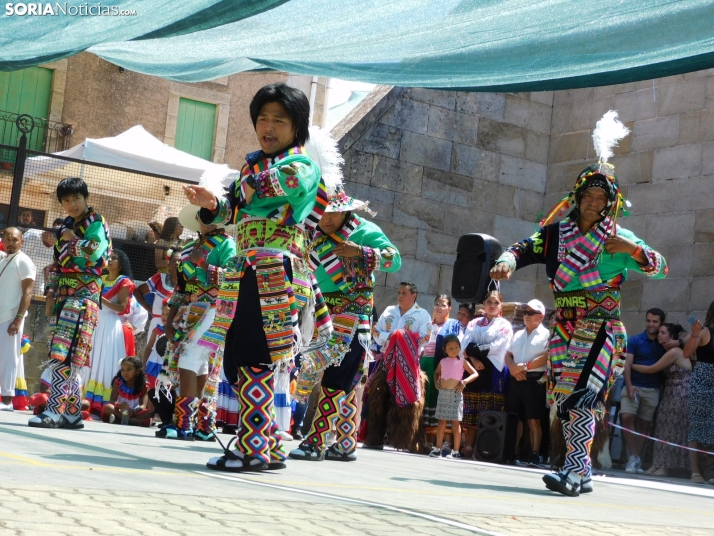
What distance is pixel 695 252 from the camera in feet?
43.3

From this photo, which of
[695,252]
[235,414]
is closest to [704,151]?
[695,252]

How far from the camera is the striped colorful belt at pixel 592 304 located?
6359mm

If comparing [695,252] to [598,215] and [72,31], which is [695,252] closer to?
[598,215]

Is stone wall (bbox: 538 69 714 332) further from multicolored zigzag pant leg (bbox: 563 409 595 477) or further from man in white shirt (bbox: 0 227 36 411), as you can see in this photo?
man in white shirt (bbox: 0 227 36 411)

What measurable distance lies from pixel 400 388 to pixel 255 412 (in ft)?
19.1

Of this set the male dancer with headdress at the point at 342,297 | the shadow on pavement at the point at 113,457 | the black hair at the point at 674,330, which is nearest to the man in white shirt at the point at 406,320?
the black hair at the point at 674,330

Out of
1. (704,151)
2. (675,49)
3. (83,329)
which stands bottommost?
(83,329)

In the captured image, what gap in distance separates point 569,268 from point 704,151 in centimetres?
769

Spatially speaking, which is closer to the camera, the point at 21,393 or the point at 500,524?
the point at 500,524

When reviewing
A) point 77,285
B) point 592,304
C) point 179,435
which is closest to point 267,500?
point 592,304

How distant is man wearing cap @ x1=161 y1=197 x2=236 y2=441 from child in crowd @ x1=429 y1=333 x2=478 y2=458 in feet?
10.2

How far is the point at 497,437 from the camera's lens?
10.9 metres

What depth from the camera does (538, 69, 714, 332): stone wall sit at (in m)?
13.2

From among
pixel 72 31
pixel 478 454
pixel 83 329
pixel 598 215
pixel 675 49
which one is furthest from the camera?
pixel 478 454
